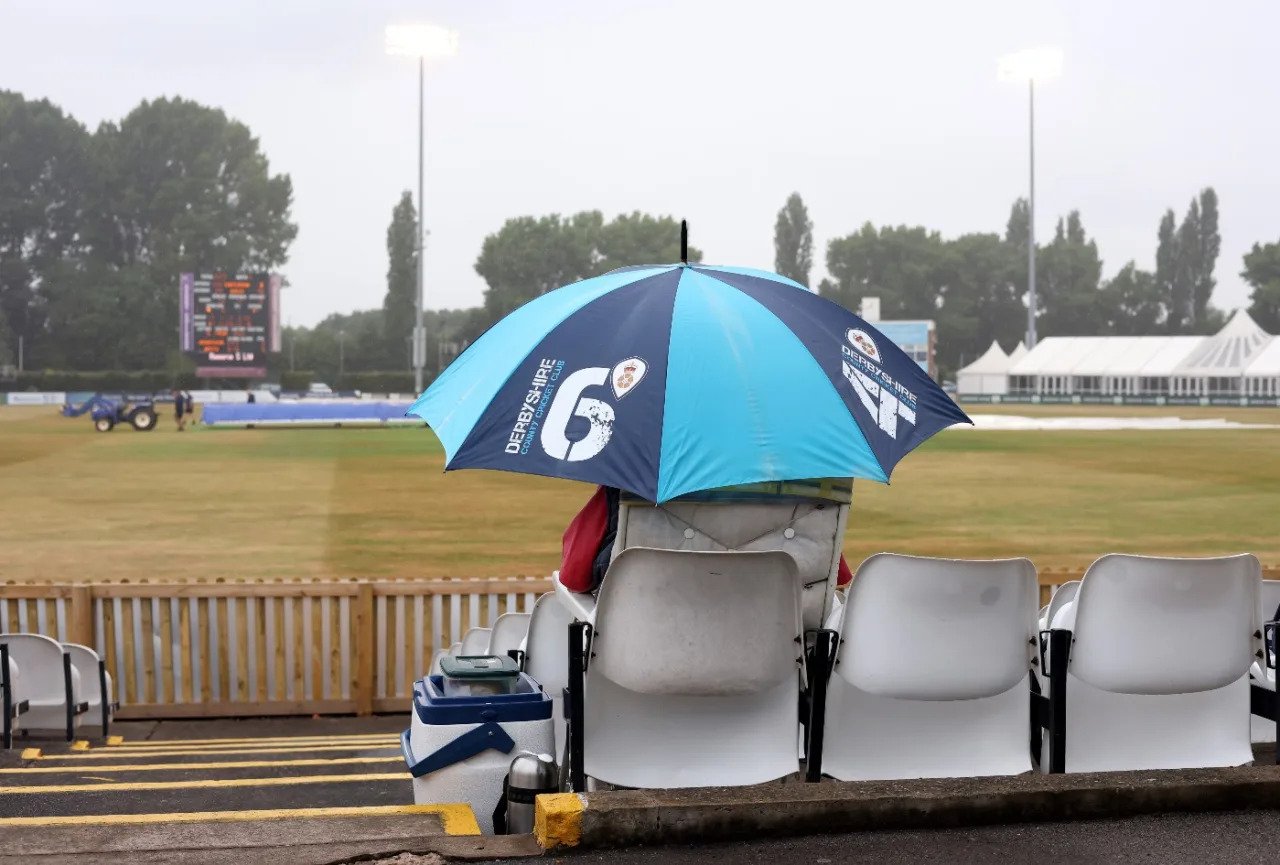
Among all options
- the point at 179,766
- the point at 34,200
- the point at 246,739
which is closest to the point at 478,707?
the point at 179,766

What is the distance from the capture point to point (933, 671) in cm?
307

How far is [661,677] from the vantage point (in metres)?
2.96

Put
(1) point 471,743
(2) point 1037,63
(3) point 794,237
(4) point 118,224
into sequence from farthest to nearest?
(3) point 794,237 → (4) point 118,224 → (2) point 1037,63 → (1) point 471,743

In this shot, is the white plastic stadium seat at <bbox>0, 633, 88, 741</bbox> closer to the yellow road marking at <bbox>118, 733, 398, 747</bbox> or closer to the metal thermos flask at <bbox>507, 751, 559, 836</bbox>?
the yellow road marking at <bbox>118, 733, 398, 747</bbox>

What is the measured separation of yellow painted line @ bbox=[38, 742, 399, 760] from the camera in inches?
200

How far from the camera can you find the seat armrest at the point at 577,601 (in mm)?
3154

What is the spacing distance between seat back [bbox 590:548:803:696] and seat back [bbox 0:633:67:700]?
134 inches

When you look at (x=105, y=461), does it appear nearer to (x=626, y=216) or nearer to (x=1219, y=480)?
(x=1219, y=480)

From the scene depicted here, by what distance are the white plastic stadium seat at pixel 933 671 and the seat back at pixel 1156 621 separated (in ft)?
0.46

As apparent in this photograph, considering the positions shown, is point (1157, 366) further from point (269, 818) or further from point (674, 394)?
point (269, 818)

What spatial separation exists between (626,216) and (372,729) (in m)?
51.1

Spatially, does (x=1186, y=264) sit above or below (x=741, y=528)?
above

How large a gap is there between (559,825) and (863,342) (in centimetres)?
154

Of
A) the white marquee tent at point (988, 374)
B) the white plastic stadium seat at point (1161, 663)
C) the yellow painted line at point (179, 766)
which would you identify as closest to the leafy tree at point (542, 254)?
the white marquee tent at point (988, 374)
